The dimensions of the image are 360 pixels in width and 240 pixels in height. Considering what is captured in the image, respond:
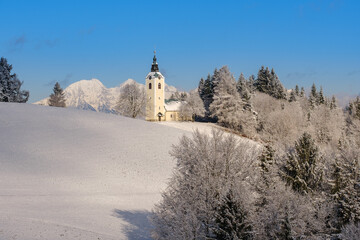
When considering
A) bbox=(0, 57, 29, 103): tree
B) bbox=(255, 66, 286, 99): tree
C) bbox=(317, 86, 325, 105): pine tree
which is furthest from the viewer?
bbox=(317, 86, 325, 105): pine tree

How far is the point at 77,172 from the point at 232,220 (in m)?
21.9

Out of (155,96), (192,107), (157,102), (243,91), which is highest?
(155,96)

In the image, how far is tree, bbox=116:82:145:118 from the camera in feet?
270

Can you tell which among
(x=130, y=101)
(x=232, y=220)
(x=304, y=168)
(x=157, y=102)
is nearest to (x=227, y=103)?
(x=130, y=101)

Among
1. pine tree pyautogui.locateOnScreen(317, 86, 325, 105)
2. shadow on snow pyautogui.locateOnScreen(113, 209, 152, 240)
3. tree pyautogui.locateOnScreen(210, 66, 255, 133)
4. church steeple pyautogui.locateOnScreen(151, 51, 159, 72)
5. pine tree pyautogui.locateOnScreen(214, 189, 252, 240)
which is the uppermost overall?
church steeple pyautogui.locateOnScreen(151, 51, 159, 72)

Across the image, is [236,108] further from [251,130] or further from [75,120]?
[75,120]

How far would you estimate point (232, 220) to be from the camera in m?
18.7

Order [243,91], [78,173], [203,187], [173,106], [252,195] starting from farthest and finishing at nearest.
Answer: [173,106]
[243,91]
[78,173]
[252,195]
[203,187]

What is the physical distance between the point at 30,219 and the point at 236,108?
2243 inches

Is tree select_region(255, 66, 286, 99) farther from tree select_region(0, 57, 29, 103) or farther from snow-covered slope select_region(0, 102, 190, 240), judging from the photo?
tree select_region(0, 57, 29, 103)

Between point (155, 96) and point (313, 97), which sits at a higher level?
point (313, 97)

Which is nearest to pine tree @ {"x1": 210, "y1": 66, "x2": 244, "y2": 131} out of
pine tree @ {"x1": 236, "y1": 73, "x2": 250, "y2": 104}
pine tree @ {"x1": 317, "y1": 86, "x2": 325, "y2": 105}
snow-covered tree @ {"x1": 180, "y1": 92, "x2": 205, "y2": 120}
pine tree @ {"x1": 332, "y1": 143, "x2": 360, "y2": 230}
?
pine tree @ {"x1": 236, "y1": 73, "x2": 250, "y2": 104}

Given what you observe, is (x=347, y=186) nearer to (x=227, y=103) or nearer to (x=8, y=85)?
(x=227, y=103)

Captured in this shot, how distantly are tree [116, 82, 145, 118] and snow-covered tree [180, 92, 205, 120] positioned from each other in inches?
420
